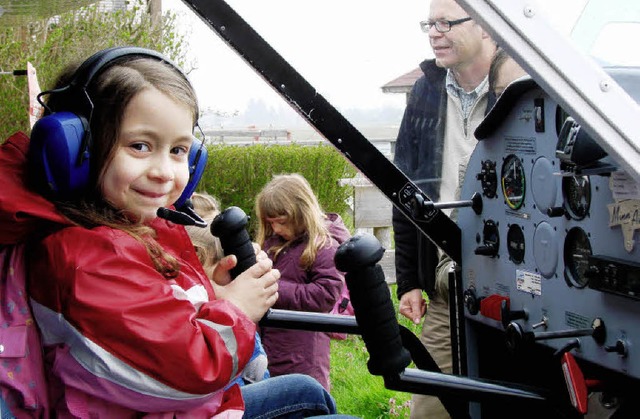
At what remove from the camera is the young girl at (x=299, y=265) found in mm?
3605

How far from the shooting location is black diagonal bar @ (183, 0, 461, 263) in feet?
7.06

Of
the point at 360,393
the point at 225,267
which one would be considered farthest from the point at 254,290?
the point at 360,393

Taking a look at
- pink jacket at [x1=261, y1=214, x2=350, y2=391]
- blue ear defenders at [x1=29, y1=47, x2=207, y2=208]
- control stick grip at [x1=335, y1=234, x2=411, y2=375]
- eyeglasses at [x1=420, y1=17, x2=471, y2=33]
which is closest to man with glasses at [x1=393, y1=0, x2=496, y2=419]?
eyeglasses at [x1=420, y1=17, x2=471, y2=33]

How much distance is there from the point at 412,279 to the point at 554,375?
3.03 ft

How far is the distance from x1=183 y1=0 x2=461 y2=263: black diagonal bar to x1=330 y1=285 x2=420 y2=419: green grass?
206 centimetres

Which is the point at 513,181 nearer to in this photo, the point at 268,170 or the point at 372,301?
the point at 372,301

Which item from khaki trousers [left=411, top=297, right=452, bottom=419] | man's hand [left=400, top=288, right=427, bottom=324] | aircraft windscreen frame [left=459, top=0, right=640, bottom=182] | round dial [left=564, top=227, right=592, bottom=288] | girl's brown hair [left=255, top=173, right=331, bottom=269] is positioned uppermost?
aircraft windscreen frame [left=459, top=0, right=640, bottom=182]

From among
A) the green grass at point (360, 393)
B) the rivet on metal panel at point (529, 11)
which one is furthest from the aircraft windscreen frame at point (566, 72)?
the green grass at point (360, 393)

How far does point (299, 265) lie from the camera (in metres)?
3.72

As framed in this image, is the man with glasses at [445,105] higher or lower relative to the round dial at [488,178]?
higher

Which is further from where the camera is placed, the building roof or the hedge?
the hedge

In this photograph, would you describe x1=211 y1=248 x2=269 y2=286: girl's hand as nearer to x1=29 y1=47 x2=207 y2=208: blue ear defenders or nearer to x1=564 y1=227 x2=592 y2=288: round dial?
x1=29 y1=47 x2=207 y2=208: blue ear defenders

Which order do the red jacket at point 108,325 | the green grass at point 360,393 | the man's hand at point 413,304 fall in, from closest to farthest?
the red jacket at point 108,325
the man's hand at point 413,304
the green grass at point 360,393

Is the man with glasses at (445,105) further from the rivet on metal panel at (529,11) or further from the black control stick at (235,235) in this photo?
the rivet on metal panel at (529,11)
